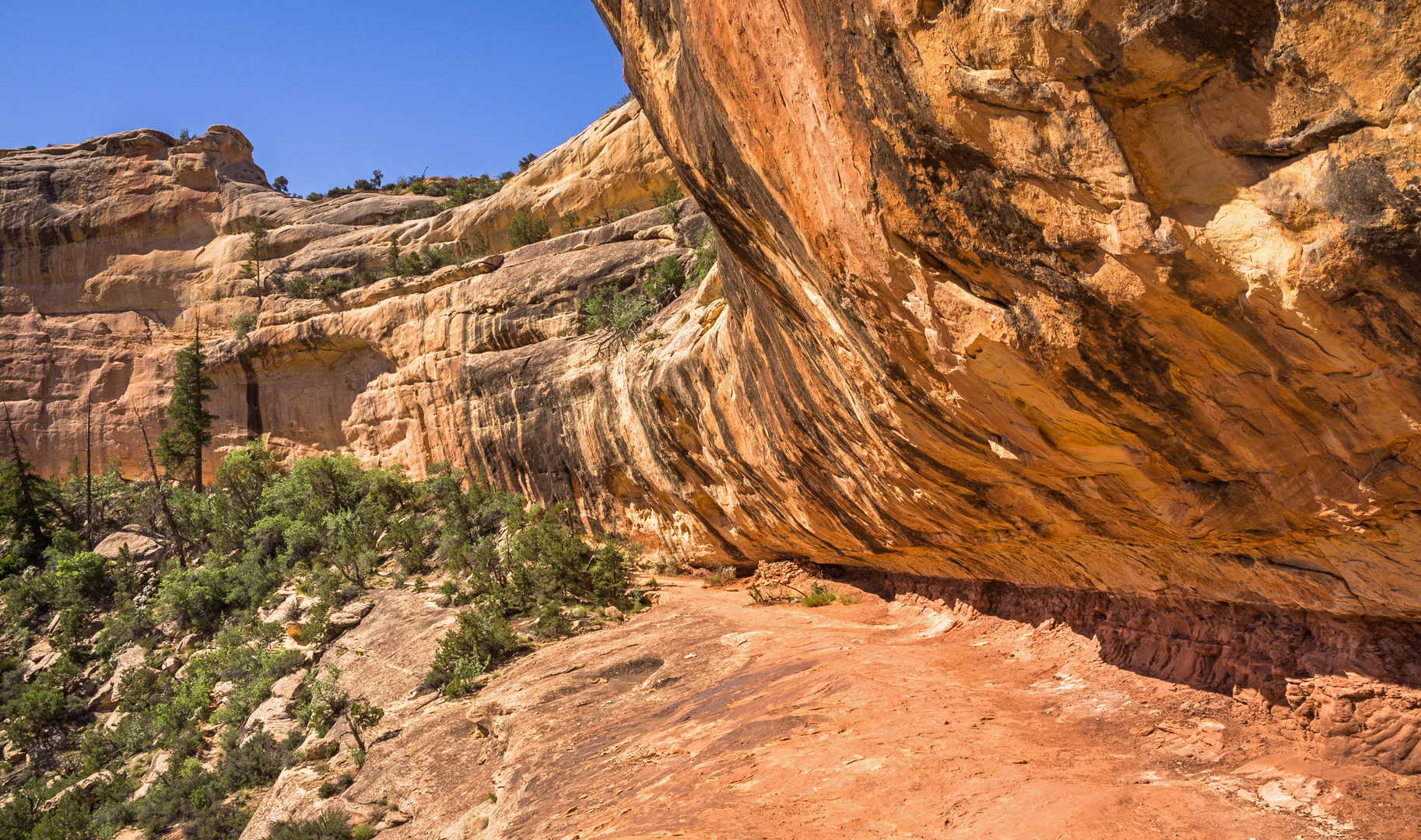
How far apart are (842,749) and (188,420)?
31254 mm

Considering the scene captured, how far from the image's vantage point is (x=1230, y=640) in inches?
216

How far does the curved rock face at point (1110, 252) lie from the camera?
2953 millimetres

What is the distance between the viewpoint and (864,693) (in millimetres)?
6746

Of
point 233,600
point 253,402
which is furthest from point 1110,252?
point 253,402

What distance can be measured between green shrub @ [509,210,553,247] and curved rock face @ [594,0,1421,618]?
20.5 m

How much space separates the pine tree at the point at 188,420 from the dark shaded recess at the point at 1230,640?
102 ft

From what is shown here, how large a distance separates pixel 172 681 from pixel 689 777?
62.8 ft

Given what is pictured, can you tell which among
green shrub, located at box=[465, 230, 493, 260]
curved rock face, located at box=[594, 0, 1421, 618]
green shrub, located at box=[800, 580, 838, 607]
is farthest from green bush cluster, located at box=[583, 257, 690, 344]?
curved rock face, located at box=[594, 0, 1421, 618]

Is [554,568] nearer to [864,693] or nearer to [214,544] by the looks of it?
[864,693]

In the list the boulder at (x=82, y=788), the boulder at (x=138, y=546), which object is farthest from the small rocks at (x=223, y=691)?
the boulder at (x=138, y=546)

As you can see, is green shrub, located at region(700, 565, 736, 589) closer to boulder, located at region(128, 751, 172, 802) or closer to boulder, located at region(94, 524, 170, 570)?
boulder, located at region(128, 751, 172, 802)

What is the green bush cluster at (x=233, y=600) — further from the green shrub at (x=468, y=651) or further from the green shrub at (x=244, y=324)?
the green shrub at (x=244, y=324)

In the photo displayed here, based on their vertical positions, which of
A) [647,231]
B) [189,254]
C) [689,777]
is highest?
[189,254]

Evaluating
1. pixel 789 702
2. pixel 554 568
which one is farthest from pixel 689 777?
pixel 554 568
